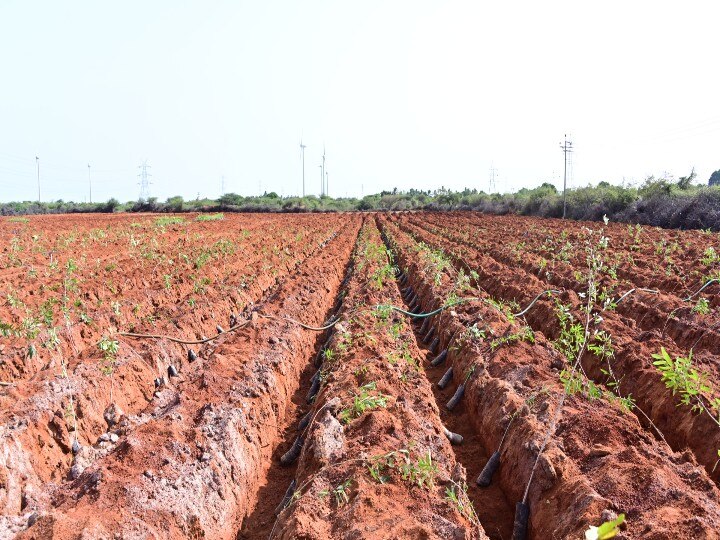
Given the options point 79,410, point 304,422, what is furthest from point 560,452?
point 79,410

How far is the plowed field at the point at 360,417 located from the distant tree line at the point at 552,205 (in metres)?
15.3

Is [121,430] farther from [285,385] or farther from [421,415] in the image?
[421,415]

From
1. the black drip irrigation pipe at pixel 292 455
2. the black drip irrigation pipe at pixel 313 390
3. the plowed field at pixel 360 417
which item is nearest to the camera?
the plowed field at pixel 360 417

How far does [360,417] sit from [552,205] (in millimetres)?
41967

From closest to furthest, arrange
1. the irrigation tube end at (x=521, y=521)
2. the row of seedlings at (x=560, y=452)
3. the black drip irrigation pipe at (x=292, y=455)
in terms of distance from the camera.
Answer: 1. the row of seedlings at (x=560, y=452)
2. the irrigation tube end at (x=521, y=521)
3. the black drip irrigation pipe at (x=292, y=455)

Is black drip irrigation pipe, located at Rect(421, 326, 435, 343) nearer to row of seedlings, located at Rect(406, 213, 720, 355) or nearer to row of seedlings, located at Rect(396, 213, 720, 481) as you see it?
row of seedlings, located at Rect(396, 213, 720, 481)

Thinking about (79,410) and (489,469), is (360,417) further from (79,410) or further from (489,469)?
(79,410)

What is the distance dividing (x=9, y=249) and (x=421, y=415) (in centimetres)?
1795

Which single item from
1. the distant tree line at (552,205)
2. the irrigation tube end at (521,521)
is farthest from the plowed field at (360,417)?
the distant tree line at (552,205)

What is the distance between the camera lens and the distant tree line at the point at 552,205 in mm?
28766

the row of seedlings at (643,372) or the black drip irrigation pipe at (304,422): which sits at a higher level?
the row of seedlings at (643,372)

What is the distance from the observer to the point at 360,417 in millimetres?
5078

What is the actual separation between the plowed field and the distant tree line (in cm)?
1528

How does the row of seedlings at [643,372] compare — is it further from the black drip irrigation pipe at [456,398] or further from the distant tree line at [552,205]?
the distant tree line at [552,205]
